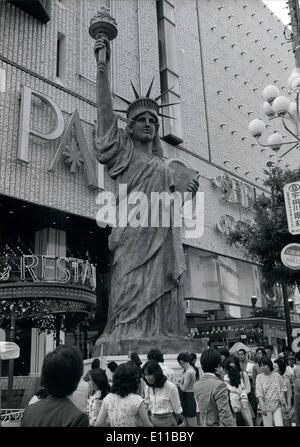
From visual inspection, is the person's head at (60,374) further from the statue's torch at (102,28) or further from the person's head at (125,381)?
the statue's torch at (102,28)

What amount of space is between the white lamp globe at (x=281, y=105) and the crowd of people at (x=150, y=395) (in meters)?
6.05

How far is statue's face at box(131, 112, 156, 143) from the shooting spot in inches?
278

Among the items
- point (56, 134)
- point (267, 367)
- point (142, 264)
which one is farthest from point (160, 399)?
point (56, 134)

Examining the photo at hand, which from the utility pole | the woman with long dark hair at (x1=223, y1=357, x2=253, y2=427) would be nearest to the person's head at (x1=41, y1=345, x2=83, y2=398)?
the woman with long dark hair at (x1=223, y1=357, x2=253, y2=427)

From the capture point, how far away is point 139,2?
23516 mm

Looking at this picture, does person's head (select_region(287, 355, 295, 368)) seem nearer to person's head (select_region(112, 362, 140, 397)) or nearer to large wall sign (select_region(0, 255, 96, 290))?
person's head (select_region(112, 362, 140, 397))

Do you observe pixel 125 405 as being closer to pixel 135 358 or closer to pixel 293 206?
pixel 135 358

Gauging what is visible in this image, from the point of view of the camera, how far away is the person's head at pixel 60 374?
8.04 feet

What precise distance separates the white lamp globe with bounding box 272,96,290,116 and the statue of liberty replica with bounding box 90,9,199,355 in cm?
512

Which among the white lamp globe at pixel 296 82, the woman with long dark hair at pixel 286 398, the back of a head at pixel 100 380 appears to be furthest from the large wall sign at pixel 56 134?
the back of a head at pixel 100 380

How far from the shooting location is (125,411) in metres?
3.49

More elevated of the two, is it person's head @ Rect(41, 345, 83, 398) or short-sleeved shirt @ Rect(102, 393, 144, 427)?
person's head @ Rect(41, 345, 83, 398)
